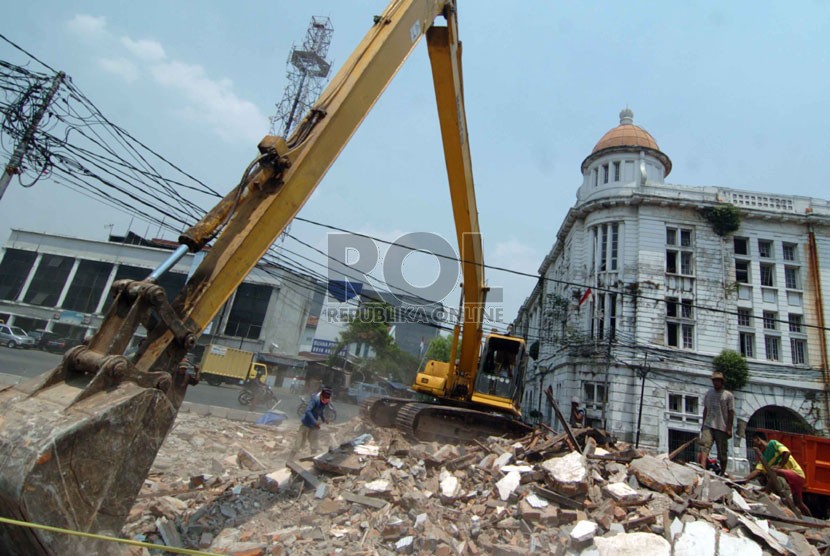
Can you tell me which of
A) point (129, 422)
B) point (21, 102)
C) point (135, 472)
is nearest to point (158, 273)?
point (129, 422)

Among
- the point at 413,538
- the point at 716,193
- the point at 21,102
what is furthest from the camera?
the point at 716,193

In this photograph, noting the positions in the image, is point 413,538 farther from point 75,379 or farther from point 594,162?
point 594,162

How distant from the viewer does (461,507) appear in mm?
5867

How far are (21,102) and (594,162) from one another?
28.7 meters

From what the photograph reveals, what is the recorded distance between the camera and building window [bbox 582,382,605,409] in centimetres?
2402

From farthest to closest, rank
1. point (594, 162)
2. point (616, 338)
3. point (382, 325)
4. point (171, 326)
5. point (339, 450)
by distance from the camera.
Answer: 1. point (382, 325)
2. point (594, 162)
3. point (616, 338)
4. point (339, 450)
5. point (171, 326)

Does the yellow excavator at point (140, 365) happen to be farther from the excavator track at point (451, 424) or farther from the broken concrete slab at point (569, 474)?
the excavator track at point (451, 424)

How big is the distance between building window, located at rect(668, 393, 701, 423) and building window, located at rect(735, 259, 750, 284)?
7653 mm

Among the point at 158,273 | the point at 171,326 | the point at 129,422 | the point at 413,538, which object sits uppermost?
the point at 158,273

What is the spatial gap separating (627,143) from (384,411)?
26071 millimetres

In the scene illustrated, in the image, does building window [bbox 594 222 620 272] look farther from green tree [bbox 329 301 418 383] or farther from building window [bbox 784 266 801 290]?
green tree [bbox 329 301 418 383]

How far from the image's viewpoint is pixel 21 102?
1091 centimetres

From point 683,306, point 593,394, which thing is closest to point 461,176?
point 593,394

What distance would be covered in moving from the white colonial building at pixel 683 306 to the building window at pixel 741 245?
0.22 feet
